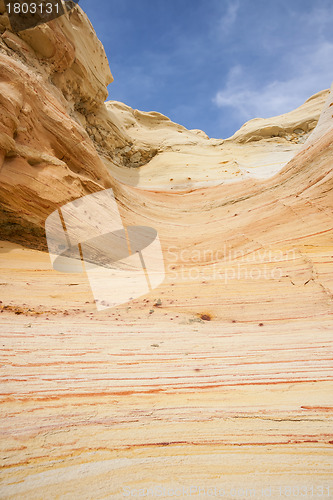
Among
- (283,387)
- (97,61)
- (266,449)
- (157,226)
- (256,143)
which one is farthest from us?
(256,143)

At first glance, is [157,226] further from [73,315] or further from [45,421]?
[45,421]

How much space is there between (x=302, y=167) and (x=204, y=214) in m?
3.18

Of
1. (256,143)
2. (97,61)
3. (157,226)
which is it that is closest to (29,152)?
(157,226)

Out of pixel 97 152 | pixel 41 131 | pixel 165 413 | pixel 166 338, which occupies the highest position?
pixel 97 152

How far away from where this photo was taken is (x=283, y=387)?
1849mm

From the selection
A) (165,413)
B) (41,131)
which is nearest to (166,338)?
(165,413)

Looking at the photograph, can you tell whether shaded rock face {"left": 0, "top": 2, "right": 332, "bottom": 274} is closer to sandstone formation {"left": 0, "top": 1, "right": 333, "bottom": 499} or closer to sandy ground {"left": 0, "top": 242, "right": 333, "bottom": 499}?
sandstone formation {"left": 0, "top": 1, "right": 333, "bottom": 499}

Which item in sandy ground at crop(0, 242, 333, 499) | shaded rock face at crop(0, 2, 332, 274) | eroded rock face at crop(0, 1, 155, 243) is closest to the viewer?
sandy ground at crop(0, 242, 333, 499)

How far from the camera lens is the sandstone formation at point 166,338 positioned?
1.32 metres

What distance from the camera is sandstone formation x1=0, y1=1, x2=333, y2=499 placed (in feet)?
4.33

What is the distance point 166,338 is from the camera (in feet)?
9.05

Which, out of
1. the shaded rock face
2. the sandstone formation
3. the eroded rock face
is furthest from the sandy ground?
the shaded rock face

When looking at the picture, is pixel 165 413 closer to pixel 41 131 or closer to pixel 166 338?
pixel 166 338

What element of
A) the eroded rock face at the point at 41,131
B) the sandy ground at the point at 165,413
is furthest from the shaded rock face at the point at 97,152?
the sandy ground at the point at 165,413
